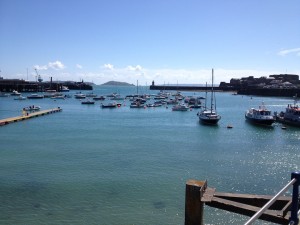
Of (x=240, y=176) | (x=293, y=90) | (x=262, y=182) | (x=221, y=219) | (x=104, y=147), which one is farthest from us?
(x=293, y=90)

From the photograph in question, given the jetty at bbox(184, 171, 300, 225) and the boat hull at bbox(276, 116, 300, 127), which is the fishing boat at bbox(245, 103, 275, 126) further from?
the jetty at bbox(184, 171, 300, 225)

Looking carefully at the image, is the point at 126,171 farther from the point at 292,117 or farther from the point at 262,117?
the point at 292,117

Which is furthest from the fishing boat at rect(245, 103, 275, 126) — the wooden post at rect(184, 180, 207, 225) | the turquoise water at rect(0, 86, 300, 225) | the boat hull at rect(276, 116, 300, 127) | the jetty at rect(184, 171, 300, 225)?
the wooden post at rect(184, 180, 207, 225)

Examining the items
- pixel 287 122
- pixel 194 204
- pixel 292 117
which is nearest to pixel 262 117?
pixel 287 122

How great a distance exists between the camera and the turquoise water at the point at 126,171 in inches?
787

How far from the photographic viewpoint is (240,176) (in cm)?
2802

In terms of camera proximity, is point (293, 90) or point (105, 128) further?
point (293, 90)

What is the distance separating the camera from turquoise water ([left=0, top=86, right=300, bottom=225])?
65.6 ft

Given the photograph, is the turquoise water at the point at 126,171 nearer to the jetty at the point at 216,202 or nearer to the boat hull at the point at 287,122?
the jetty at the point at 216,202

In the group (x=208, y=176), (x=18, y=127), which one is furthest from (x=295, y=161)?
(x=18, y=127)

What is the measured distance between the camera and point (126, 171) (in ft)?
95.2

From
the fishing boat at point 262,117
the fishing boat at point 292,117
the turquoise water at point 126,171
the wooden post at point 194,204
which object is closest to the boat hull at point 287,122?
the fishing boat at point 292,117

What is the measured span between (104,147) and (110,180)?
15.1 m

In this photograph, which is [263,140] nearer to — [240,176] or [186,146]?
[186,146]
